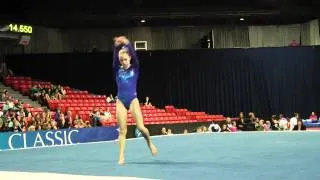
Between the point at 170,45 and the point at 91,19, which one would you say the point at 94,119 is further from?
the point at 170,45

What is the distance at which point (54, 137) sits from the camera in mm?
14031

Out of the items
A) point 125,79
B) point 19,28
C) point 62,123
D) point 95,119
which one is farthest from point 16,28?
point 125,79

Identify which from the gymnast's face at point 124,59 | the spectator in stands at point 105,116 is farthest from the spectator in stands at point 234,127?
the gymnast's face at point 124,59

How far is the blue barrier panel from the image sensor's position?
42.7 feet

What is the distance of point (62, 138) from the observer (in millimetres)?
14242

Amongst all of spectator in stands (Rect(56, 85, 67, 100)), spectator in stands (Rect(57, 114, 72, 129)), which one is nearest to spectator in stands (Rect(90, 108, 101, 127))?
spectator in stands (Rect(57, 114, 72, 129))

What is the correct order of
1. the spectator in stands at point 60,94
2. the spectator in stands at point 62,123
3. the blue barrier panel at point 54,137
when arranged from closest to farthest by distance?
the blue barrier panel at point 54,137 → the spectator in stands at point 62,123 → the spectator in stands at point 60,94

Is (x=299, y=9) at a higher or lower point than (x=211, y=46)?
higher

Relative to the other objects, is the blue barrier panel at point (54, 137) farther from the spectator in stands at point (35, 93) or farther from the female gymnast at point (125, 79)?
the female gymnast at point (125, 79)

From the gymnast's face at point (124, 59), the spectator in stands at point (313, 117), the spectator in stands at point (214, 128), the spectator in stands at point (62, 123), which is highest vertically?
the gymnast's face at point (124, 59)

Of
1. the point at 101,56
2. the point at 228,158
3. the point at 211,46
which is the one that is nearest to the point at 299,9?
the point at 211,46

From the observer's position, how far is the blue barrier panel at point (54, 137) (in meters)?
13.0

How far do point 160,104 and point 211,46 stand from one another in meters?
4.24

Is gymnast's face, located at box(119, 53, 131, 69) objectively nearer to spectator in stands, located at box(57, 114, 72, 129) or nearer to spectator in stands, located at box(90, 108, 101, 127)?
spectator in stands, located at box(57, 114, 72, 129)
